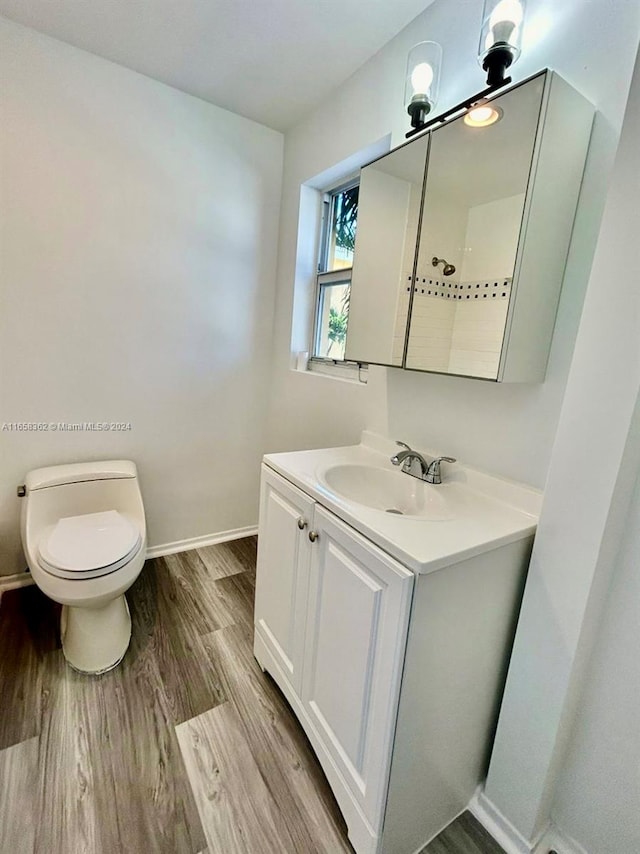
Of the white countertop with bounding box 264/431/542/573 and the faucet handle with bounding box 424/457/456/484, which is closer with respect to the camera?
the white countertop with bounding box 264/431/542/573

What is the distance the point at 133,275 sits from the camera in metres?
1.85

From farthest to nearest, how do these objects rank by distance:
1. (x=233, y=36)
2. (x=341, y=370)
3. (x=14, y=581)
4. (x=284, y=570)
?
(x=341, y=370)
(x=14, y=581)
(x=233, y=36)
(x=284, y=570)

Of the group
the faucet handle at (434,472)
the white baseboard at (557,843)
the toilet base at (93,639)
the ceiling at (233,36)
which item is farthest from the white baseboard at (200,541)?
the ceiling at (233,36)

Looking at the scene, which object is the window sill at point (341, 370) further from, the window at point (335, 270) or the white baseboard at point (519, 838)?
the white baseboard at point (519, 838)

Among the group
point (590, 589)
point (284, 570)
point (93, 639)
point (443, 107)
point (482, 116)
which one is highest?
point (443, 107)

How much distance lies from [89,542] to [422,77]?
2.07m

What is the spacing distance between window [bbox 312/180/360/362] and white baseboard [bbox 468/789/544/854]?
5.76 ft

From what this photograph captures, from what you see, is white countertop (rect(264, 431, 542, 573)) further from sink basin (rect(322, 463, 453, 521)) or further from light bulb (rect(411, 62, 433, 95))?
light bulb (rect(411, 62, 433, 95))

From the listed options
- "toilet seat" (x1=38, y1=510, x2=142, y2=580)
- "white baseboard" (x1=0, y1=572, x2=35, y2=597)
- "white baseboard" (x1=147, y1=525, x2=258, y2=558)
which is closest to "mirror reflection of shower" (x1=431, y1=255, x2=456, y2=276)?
"toilet seat" (x1=38, y1=510, x2=142, y2=580)

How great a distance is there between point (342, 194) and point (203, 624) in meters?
2.30

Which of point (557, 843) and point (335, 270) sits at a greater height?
point (335, 270)

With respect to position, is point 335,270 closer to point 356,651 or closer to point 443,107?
point 443,107

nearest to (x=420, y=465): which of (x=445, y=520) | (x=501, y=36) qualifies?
(x=445, y=520)

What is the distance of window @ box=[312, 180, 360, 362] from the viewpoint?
2.02 meters
